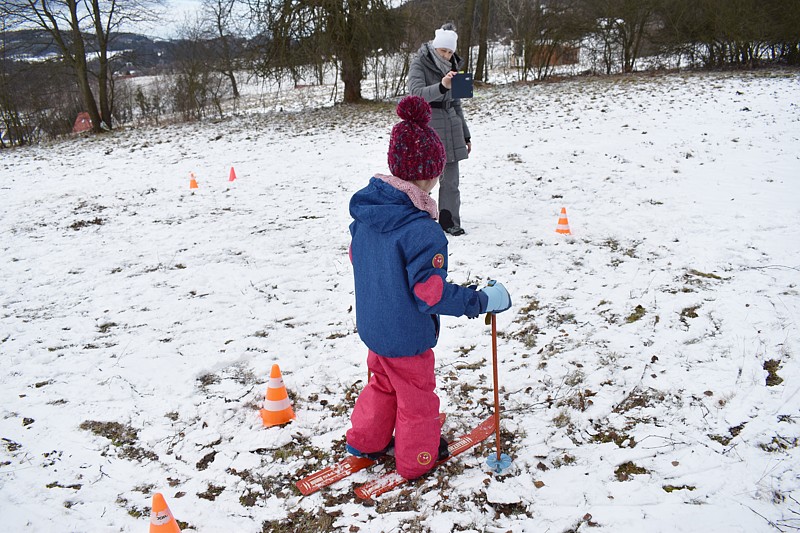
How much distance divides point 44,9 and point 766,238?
75.1 ft

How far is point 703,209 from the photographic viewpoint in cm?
658

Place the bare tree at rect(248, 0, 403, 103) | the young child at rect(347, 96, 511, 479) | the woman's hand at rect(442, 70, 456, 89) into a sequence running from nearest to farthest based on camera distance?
the young child at rect(347, 96, 511, 479)
the woman's hand at rect(442, 70, 456, 89)
the bare tree at rect(248, 0, 403, 103)

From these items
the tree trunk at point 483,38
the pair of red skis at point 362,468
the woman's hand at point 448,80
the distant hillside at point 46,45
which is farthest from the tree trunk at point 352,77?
the pair of red skis at point 362,468

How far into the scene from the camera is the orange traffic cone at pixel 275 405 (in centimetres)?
350

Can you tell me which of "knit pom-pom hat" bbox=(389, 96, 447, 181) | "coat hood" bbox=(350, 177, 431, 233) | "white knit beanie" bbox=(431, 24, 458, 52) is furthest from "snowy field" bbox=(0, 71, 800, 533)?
"white knit beanie" bbox=(431, 24, 458, 52)

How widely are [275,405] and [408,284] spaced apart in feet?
5.07

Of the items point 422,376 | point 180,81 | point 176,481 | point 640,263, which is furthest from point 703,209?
point 180,81

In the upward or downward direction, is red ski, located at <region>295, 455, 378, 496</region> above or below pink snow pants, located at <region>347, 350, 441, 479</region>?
below

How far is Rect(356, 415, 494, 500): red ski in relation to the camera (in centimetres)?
288

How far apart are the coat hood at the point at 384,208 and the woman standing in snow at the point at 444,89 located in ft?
10.2

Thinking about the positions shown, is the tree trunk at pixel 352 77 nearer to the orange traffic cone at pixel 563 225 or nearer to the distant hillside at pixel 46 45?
the distant hillside at pixel 46 45

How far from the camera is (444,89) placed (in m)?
5.32

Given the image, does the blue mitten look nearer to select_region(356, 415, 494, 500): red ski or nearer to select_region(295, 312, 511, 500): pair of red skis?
select_region(295, 312, 511, 500): pair of red skis

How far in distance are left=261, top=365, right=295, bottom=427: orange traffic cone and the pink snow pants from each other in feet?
2.23
